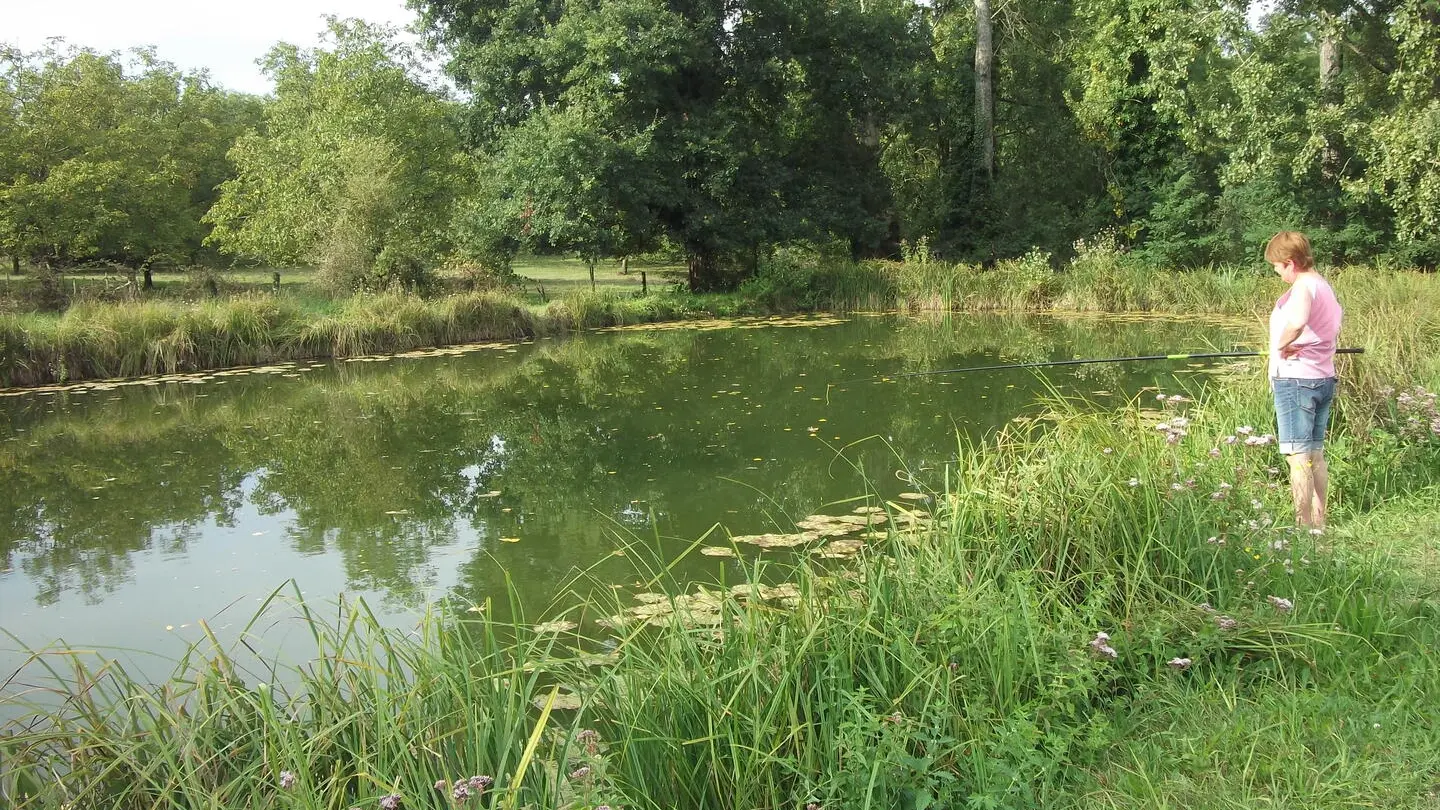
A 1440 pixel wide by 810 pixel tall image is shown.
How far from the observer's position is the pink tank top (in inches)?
185

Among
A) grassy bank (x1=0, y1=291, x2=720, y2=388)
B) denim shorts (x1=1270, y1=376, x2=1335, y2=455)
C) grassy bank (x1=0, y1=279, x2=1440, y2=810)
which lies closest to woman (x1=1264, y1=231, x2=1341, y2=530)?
denim shorts (x1=1270, y1=376, x2=1335, y2=455)

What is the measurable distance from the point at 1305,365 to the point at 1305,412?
0.22 m

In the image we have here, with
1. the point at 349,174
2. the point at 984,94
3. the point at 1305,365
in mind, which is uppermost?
the point at 984,94

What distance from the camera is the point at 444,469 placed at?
8.50 metres

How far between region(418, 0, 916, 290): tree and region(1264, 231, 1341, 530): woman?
17.3m

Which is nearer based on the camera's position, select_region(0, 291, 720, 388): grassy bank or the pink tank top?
the pink tank top

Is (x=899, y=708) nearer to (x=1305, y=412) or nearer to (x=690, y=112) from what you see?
(x=1305, y=412)

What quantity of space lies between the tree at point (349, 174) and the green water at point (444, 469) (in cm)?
469

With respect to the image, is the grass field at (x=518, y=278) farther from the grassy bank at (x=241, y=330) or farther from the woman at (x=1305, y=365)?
the woman at (x=1305, y=365)

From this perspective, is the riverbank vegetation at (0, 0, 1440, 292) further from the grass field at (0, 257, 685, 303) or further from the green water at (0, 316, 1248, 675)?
the green water at (0, 316, 1248, 675)

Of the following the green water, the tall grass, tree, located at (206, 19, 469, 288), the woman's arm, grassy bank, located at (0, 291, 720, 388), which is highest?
tree, located at (206, 19, 469, 288)

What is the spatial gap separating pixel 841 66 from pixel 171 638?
74.9 ft

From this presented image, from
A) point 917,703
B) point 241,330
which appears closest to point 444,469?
point 917,703

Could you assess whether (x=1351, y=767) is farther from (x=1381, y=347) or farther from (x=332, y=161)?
(x=332, y=161)
